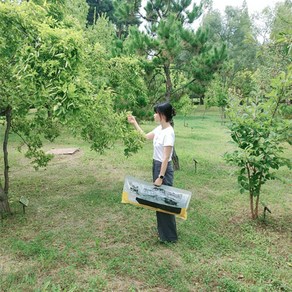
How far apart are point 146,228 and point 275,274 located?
160cm

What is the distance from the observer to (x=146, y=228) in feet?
12.8

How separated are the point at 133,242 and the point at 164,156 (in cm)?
115

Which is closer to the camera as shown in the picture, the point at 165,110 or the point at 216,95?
the point at 165,110

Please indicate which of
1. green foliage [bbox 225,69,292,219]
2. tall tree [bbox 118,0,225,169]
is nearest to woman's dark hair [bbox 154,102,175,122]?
green foliage [bbox 225,69,292,219]

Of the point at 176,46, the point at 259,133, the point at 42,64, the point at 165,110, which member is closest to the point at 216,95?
the point at 176,46

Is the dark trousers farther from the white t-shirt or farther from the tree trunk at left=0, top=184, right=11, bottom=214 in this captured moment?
the tree trunk at left=0, top=184, right=11, bottom=214

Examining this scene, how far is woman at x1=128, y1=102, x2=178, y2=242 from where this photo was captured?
3.13m

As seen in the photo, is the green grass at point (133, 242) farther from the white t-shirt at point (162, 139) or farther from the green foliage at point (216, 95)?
the green foliage at point (216, 95)

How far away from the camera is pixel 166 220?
134 inches

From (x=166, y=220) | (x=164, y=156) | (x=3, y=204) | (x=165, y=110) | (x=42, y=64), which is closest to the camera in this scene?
(x=42, y=64)

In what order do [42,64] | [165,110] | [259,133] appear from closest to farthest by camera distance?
[42,64]
[165,110]
[259,133]

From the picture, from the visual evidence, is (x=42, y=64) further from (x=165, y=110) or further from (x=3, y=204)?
(x=3, y=204)

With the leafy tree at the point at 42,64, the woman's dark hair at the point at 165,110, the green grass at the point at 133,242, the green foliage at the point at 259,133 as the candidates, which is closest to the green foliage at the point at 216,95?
the green grass at the point at 133,242

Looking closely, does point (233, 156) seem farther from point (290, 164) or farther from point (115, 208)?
point (115, 208)
